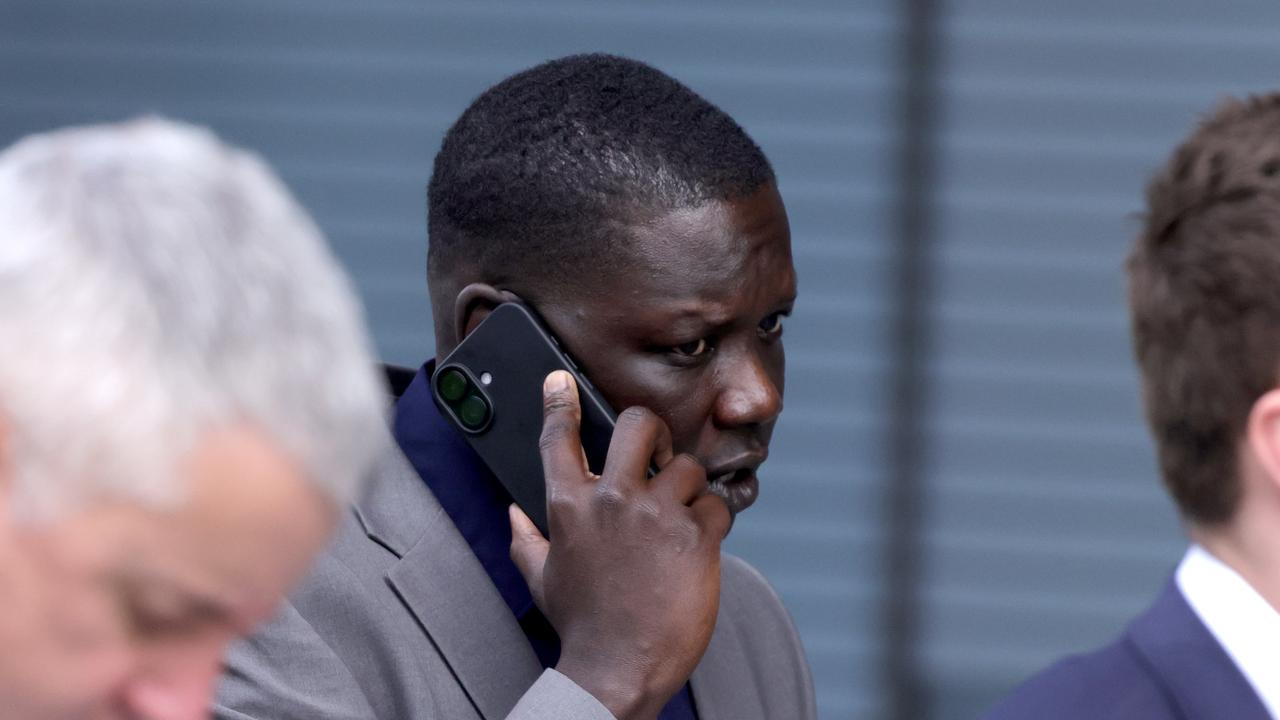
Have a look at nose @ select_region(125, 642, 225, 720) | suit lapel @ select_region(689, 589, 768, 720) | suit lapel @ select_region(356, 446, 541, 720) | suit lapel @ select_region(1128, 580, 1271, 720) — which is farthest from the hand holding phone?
nose @ select_region(125, 642, 225, 720)

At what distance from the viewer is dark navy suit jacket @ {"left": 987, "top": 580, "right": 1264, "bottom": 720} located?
144 cm

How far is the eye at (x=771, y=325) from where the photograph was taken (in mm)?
1896

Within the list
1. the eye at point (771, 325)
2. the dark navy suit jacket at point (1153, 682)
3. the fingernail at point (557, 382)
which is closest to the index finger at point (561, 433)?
the fingernail at point (557, 382)

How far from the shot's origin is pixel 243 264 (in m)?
0.81

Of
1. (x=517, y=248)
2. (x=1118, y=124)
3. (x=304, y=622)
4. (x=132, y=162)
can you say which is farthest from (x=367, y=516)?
(x=1118, y=124)

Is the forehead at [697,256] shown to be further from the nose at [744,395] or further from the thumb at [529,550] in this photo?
the thumb at [529,550]

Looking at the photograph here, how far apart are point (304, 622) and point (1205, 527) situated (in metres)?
0.90

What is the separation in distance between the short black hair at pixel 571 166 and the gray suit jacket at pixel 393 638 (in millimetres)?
289

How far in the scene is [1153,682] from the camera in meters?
1.47

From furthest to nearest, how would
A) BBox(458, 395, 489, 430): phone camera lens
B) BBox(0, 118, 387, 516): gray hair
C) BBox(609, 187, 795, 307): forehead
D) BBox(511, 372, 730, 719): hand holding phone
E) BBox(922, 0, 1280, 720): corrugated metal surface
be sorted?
BBox(922, 0, 1280, 720): corrugated metal surface → BBox(458, 395, 489, 430): phone camera lens → BBox(609, 187, 795, 307): forehead → BBox(511, 372, 730, 719): hand holding phone → BBox(0, 118, 387, 516): gray hair

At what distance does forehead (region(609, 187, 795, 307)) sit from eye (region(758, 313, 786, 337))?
41 mm

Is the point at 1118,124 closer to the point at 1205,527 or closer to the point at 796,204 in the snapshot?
the point at 796,204

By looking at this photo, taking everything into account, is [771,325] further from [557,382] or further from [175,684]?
[175,684]

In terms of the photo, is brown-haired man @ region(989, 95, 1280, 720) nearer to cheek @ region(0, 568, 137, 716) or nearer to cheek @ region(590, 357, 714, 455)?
cheek @ region(590, 357, 714, 455)
